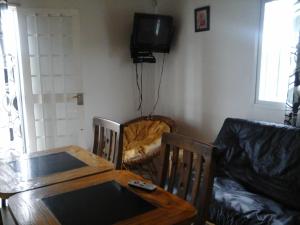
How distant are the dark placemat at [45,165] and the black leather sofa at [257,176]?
95 cm

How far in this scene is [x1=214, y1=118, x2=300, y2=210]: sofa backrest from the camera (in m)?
2.06

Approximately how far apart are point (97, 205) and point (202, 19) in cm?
265

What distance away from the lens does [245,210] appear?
1.82 m

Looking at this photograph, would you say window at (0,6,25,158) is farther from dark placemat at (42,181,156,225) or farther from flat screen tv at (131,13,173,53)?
dark placemat at (42,181,156,225)

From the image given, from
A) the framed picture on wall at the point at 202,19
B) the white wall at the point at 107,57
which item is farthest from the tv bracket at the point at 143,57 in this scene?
Answer: the framed picture on wall at the point at 202,19

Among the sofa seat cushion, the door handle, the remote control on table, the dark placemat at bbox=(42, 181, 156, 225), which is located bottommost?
the sofa seat cushion

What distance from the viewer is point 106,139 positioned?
2.11 metres

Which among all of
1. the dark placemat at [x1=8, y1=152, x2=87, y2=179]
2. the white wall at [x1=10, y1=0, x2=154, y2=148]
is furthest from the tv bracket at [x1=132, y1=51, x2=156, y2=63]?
the dark placemat at [x1=8, y1=152, x2=87, y2=179]

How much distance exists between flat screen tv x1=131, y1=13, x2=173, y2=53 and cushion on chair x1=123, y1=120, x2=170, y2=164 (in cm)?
99

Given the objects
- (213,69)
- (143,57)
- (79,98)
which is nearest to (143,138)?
(79,98)

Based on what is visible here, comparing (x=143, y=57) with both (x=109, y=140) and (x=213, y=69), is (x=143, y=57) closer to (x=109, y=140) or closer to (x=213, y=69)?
(x=213, y=69)

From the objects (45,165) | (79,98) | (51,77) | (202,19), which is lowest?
(45,165)

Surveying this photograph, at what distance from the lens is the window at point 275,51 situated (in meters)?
2.49

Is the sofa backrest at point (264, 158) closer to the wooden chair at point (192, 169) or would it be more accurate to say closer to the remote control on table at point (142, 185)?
the wooden chair at point (192, 169)
